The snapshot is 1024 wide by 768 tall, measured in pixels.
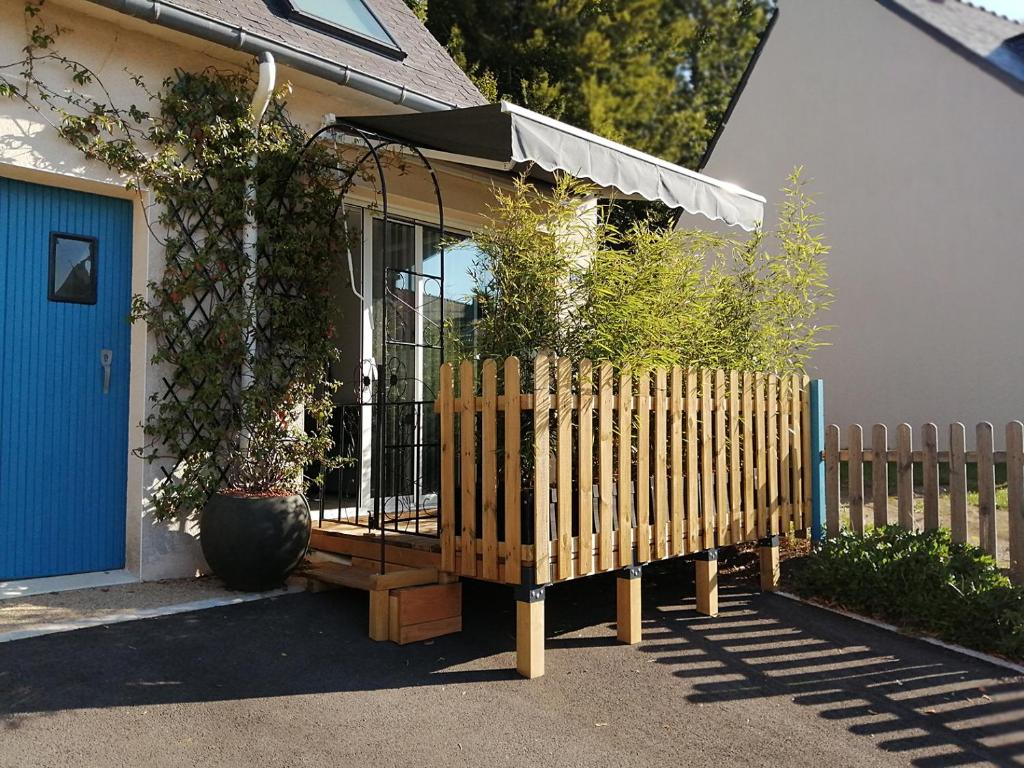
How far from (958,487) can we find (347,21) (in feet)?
18.6

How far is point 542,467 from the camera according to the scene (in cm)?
376

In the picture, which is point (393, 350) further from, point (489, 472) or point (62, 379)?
point (489, 472)

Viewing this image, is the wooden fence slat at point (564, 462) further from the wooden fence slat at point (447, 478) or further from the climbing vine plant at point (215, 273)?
the climbing vine plant at point (215, 273)

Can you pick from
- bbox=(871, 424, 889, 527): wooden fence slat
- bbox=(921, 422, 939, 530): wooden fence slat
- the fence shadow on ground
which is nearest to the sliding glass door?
the fence shadow on ground

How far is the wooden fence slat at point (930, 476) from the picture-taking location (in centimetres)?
542

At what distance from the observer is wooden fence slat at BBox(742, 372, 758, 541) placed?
16.9 feet

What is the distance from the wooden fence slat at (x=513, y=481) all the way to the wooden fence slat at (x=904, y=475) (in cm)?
309

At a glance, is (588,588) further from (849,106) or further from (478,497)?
(849,106)

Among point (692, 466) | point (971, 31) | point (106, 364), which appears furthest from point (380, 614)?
point (971, 31)

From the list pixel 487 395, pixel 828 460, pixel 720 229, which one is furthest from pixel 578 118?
pixel 487 395

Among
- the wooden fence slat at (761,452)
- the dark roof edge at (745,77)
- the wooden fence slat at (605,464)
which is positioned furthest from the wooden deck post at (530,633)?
the dark roof edge at (745,77)

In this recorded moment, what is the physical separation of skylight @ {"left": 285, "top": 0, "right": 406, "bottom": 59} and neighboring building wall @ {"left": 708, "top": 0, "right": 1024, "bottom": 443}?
7.76m

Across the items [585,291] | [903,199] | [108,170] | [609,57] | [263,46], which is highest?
[609,57]

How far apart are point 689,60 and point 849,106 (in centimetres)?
1402
